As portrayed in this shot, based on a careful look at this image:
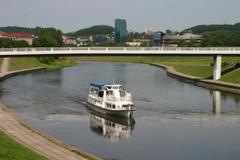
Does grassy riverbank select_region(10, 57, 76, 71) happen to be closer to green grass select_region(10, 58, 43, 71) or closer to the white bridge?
green grass select_region(10, 58, 43, 71)

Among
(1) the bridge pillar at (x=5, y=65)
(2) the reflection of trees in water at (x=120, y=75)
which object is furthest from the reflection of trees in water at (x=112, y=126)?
(1) the bridge pillar at (x=5, y=65)

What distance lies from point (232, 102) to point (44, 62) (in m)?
96.0

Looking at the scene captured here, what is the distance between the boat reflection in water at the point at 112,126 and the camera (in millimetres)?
44547

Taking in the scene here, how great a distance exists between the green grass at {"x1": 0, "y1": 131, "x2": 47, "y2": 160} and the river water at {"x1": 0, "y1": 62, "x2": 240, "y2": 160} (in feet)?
22.1

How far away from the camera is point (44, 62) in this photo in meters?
155

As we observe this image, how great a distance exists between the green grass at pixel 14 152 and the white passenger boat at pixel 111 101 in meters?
20.8

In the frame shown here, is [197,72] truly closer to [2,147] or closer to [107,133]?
[107,133]

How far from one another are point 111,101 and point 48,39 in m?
115

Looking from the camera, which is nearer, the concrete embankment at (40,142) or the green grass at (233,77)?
the concrete embankment at (40,142)

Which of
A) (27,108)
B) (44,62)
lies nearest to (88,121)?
(27,108)

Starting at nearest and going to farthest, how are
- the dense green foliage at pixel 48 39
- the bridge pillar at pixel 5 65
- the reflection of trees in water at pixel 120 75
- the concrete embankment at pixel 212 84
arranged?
1. the concrete embankment at pixel 212 84
2. the reflection of trees in water at pixel 120 75
3. the bridge pillar at pixel 5 65
4. the dense green foliage at pixel 48 39

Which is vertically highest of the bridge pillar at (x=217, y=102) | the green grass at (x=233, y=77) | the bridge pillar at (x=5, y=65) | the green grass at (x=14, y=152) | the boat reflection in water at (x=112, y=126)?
the green grass at (x=14, y=152)

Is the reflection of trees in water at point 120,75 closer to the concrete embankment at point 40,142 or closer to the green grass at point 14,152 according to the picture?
the concrete embankment at point 40,142

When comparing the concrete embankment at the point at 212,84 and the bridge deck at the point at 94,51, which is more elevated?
the bridge deck at the point at 94,51
